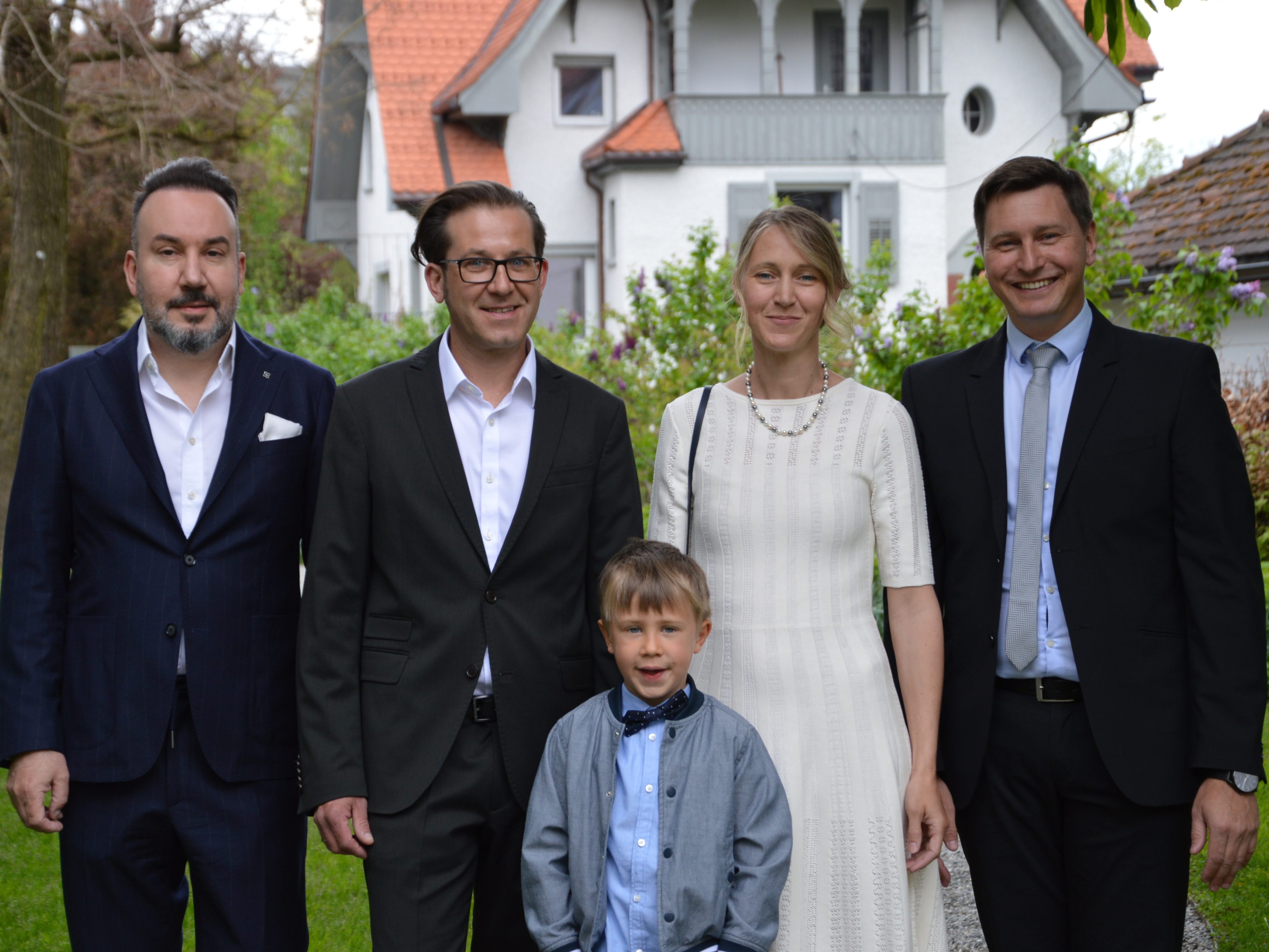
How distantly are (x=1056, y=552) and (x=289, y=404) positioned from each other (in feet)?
6.74

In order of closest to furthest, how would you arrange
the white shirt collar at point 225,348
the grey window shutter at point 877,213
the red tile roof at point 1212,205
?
the white shirt collar at point 225,348, the red tile roof at point 1212,205, the grey window shutter at point 877,213

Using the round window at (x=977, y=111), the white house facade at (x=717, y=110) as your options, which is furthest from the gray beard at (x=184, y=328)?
the round window at (x=977, y=111)

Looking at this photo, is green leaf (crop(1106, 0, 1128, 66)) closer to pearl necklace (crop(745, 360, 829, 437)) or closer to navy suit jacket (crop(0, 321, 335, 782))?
pearl necklace (crop(745, 360, 829, 437))

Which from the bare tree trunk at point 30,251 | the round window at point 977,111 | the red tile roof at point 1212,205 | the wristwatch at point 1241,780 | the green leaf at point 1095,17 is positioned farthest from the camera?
the round window at point 977,111

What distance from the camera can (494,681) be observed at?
3.18m

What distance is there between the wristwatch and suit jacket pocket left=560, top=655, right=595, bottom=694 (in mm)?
1545

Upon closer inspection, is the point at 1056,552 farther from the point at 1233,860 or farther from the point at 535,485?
the point at 535,485

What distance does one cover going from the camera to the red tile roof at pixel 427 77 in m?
22.1

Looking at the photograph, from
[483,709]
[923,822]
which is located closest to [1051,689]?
[923,822]

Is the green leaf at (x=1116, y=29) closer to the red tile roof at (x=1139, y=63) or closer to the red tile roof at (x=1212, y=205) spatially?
the red tile roof at (x=1212, y=205)

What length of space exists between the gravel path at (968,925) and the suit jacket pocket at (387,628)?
2.36m

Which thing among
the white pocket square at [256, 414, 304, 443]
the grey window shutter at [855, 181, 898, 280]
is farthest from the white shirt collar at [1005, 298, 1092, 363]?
the grey window shutter at [855, 181, 898, 280]

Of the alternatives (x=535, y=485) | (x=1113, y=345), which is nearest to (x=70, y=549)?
(x=535, y=485)

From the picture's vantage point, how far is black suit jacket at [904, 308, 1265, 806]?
10.2 ft
